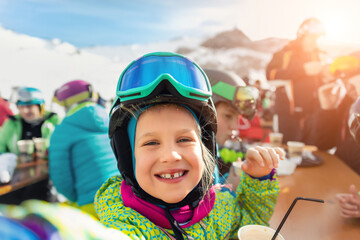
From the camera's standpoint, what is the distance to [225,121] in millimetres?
1706

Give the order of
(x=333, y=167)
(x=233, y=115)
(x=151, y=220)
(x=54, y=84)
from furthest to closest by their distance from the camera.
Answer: (x=54, y=84)
(x=333, y=167)
(x=233, y=115)
(x=151, y=220)

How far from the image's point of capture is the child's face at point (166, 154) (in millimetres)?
887

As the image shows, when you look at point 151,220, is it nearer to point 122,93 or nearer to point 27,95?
point 122,93

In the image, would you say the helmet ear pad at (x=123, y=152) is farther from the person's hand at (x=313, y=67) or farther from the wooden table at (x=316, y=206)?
the person's hand at (x=313, y=67)

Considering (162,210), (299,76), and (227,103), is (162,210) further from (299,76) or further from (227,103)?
(299,76)

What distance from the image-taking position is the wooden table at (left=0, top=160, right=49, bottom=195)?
183cm

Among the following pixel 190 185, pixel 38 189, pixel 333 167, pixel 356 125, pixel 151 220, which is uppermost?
pixel 356 125

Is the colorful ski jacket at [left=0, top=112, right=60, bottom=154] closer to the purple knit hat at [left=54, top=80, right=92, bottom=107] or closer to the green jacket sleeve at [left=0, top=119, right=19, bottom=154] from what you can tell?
the green jacket sleeve at [left=0, top=119, right=19, bottom=154]

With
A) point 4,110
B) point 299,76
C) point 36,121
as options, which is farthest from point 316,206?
point 4,110

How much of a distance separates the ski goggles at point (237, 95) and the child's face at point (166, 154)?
0.78m

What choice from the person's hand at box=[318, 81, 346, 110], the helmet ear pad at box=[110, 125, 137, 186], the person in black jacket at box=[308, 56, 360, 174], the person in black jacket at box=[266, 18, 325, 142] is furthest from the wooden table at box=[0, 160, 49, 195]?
the person in black jacket at box=[266, 18, 325, 142]

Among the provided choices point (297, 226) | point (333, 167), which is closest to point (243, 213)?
point (297, 226)

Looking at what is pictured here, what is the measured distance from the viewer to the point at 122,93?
99 cm

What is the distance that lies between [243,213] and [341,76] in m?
2.13
